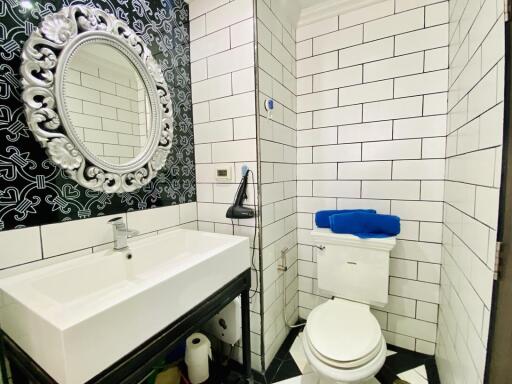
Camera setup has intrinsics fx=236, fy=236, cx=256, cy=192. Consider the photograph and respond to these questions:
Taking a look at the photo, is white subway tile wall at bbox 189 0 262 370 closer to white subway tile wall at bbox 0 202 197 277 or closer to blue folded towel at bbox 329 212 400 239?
white subway tile wall at bbox 0 202 197 277

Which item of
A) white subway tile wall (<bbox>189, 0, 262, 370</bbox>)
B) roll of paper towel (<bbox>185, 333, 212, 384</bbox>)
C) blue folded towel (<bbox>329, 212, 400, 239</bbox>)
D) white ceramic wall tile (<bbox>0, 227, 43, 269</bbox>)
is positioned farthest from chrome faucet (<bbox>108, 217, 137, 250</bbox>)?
blue folded towel (<bbox>329, 212, 400, 239</bbox>)

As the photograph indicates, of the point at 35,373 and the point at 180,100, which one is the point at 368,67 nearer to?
the point at 180,100

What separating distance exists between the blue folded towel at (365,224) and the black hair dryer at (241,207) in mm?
525

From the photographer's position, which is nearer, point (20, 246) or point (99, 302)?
point (99, 302)

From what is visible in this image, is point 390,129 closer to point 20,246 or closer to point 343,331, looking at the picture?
point 343,331

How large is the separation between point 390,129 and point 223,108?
103 centimetres

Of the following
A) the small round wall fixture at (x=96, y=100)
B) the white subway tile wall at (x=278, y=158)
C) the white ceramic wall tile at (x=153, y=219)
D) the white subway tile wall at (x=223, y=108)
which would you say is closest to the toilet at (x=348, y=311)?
the white subway tile wall at (x=278, y=158)

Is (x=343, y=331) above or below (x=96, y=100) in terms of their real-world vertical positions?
below

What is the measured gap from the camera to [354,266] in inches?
54.0

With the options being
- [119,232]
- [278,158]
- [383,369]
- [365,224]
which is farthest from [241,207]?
[383,369]

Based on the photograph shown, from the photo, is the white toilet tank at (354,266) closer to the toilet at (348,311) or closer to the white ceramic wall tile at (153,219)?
the toilet at (348,311)

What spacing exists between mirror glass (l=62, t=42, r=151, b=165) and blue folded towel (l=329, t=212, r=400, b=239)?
3.78ft

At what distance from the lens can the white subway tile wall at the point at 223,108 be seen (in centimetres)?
128

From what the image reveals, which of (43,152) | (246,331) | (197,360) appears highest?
(43,152)
